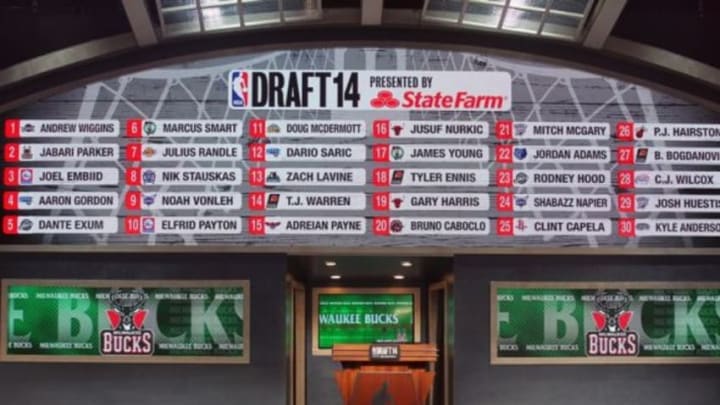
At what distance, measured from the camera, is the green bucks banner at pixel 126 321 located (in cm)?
1146

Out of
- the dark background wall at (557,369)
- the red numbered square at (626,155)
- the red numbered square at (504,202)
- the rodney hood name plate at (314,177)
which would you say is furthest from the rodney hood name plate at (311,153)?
the red numbered square at (626,155)

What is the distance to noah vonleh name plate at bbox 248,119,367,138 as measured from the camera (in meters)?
11.7

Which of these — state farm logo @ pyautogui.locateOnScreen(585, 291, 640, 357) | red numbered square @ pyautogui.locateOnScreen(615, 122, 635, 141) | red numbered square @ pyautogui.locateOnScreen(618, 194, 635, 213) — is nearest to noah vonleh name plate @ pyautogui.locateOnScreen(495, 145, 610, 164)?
red numbered square @ pyautogui.locateOnScreen(615, 122, 635, 141)

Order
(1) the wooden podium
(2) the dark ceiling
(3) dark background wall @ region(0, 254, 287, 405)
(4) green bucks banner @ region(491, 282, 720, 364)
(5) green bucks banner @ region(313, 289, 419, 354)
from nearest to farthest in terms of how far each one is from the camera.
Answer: (1) the wooden podium, (3) dark background wall @ region(0, 254, 287, 405), (4) green bucks banner @ region(491, 282, 720, 364), (2) the dark ceiling, (5) green bucks banner @ region(313, 289, 419, 354)

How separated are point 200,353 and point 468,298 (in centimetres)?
305

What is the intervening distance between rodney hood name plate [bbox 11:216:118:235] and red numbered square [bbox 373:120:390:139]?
3.08m

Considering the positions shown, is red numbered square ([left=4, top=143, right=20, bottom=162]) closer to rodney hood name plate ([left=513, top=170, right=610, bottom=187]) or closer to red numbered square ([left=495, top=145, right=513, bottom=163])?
red numbered square ([left=495, top=145, right=513, bottom=163])

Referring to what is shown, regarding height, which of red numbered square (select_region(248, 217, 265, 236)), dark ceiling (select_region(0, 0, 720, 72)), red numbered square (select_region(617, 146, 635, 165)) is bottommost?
red numbered square (select_region(248, 217, 265, 236))

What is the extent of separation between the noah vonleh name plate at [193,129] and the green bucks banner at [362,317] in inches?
129

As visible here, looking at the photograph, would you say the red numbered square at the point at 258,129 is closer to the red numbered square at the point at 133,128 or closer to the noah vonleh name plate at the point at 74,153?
the red numbered square at the point at 133,128

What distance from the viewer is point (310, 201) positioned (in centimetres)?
1159

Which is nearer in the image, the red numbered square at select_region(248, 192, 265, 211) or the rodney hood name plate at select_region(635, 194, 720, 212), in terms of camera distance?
the red numbered square at select_region(248, 192, 265, 211)

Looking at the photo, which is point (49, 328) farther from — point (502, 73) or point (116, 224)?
point (502, 73)

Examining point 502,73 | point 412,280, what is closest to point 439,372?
point 412,280
